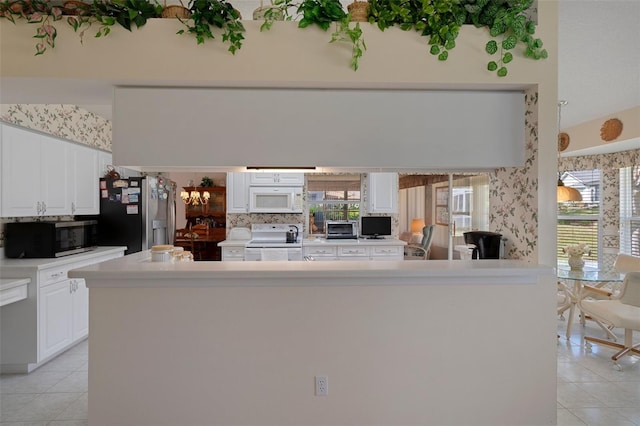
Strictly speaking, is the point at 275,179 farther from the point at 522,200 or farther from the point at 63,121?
the point at 522,200

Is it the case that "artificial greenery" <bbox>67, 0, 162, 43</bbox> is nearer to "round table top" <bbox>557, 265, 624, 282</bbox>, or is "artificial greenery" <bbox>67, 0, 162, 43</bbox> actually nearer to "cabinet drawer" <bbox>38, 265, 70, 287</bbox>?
"cabinet drawer" <bbox>38, 265, 70, 287</bbox>

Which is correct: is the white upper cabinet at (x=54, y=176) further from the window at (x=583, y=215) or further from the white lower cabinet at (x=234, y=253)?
the window at (x=583, y=215)

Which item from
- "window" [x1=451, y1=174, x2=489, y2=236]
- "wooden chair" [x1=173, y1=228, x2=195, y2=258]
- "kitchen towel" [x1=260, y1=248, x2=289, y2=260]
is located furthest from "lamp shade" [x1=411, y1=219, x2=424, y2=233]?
"wooden chair" [x1=173, y1=228, x2=195, y2=258]

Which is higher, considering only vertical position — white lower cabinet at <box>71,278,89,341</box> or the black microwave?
the black microwave

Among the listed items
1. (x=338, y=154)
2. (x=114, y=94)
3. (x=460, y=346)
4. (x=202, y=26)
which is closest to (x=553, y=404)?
(x=460, y=346)

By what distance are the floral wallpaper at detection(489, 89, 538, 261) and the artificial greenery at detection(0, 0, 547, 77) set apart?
36 centimetres

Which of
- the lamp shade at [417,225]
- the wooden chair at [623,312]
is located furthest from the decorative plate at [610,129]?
the lamp shade at [417,225]

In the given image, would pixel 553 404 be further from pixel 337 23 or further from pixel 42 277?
pixel 42 277

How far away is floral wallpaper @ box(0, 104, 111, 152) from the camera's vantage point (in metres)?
3.29

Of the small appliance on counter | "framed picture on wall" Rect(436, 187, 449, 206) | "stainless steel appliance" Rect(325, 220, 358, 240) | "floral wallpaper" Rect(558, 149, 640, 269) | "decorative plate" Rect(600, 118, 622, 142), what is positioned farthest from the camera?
"framed picture on wall" Rect(436, 187, 449, 206)

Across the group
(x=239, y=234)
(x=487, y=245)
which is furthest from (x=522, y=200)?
(x=239, y=234)

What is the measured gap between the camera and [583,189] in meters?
5.50

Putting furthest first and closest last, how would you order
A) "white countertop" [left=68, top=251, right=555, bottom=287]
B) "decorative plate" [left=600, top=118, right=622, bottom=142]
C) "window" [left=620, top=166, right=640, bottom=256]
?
"window" [left=620, top=166, right=640, bottom=256]
"decorative plate" [left=600, top=118, right=622, bottom=142]
"white countertop" [left=68, top=251, right=555, bottom=287]

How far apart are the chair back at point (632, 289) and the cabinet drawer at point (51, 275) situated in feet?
16.2
